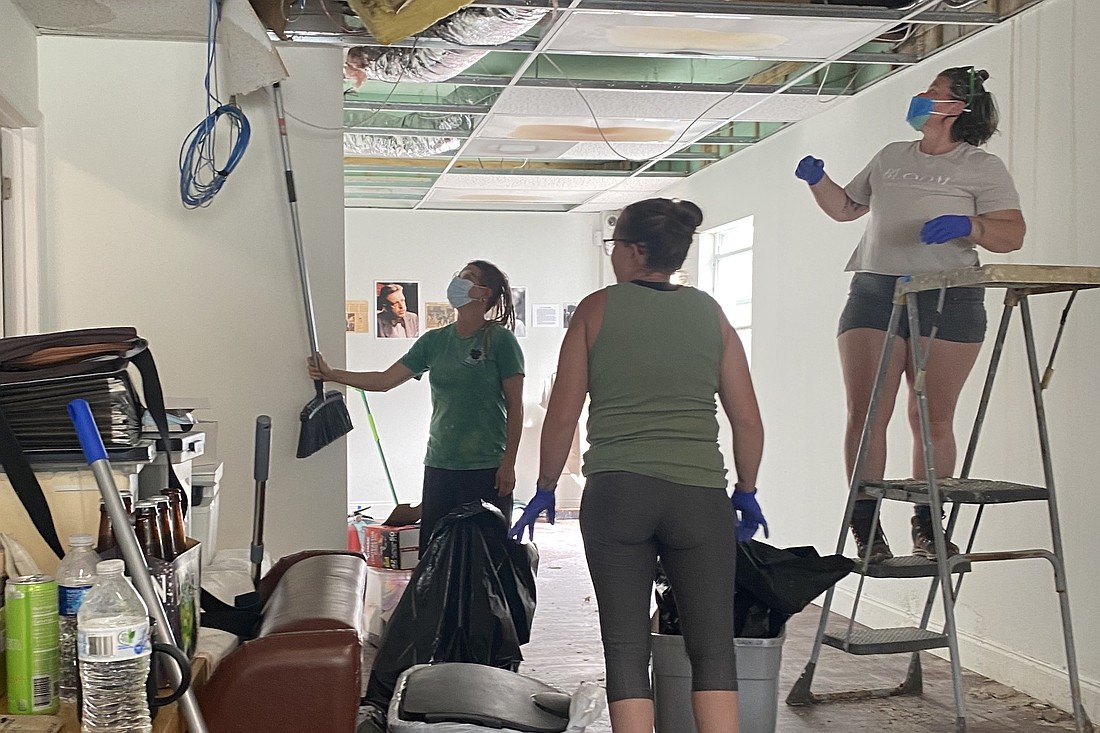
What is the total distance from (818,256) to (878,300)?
6.41 feet

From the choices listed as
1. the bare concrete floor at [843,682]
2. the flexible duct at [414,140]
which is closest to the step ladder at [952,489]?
the bare concrete floor at [843,682]

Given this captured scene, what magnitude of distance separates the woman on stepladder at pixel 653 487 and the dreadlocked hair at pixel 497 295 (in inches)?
51.3

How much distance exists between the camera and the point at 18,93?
130 inches

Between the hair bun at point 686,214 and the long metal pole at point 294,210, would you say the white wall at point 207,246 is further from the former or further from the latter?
the hair bun at point 686,214

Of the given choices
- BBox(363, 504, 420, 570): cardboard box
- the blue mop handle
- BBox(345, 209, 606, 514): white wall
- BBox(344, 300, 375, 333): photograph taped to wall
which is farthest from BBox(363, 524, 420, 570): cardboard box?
BBox(344, 300, 375, 333): photograph taped to wall

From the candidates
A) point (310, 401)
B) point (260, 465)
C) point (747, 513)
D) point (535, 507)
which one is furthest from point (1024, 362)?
point (260, 465)

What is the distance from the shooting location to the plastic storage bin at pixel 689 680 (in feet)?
9.57

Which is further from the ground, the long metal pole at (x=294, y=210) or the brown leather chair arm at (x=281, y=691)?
the long metal pole at (x=294, y=210)

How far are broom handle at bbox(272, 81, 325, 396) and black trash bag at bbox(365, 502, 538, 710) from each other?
0.81m

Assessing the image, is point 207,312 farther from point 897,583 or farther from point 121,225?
point 897,583

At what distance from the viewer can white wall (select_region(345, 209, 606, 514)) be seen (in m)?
8.63

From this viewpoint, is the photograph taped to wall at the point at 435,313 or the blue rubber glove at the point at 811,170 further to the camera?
the photograph taped to wall at the point at 435,313

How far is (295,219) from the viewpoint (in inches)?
143

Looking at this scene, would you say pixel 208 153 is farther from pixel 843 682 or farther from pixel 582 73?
pixel 843 682
